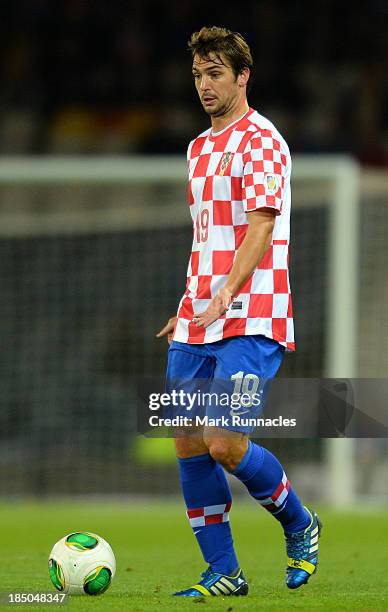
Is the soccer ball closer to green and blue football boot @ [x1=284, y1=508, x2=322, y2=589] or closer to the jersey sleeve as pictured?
green and blue football boot @ [x1=284, y1=508, x2=322, y2=589]

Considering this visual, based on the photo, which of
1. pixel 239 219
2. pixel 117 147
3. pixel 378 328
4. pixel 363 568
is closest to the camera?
pixel 239 219

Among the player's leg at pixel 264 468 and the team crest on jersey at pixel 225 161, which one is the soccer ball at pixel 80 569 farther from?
the team crest on jersey at pixel 225 161

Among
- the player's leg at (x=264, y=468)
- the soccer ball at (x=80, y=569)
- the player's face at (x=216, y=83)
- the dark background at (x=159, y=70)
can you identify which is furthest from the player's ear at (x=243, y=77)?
the dark background at (x=159, y=70)

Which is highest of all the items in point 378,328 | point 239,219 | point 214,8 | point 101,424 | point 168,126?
point 214,8

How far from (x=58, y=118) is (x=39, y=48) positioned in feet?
4.77

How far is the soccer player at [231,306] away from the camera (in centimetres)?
481

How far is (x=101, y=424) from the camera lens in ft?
36.5

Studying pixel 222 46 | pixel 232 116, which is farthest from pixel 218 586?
pixel 222 46

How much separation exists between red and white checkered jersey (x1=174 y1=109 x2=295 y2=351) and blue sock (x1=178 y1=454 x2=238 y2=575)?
459mm

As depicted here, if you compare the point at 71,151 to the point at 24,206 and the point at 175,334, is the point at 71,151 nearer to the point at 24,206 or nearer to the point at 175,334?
the point at 24,206

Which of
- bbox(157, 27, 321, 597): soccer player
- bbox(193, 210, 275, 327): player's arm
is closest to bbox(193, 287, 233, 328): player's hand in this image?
bbox(193, 210, 275, 327): player's arm

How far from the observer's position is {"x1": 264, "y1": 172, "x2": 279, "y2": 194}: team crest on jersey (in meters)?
4.76

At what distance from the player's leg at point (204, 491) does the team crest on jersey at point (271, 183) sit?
637mm

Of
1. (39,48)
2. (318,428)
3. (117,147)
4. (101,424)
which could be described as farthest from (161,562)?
(39,48)
